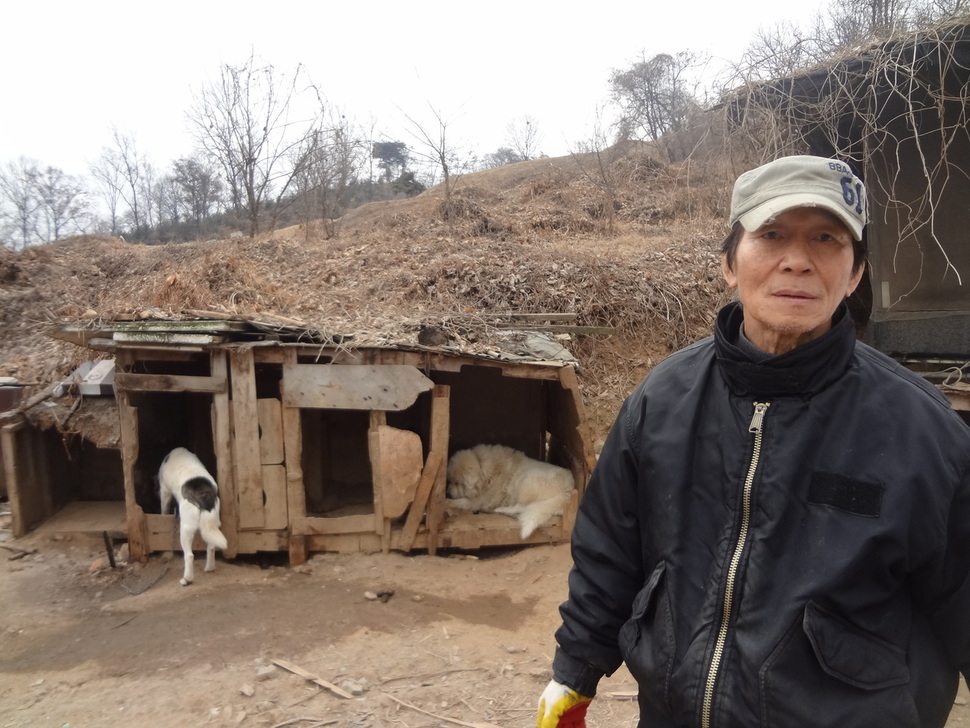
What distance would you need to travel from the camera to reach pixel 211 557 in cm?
583

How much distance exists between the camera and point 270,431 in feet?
19.4

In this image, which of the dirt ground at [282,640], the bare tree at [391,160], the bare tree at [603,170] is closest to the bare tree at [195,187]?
the bare tree at [391,160]

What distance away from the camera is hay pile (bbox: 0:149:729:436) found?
7.45m

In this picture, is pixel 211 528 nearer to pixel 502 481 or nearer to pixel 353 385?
pixel 353 385

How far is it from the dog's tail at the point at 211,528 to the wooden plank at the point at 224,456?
0.19 metres

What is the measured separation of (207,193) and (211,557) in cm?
2648

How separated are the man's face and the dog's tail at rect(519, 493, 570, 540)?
16.1 feet

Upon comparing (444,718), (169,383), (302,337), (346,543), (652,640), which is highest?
(302,337)

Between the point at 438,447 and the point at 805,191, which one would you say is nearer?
the point at 805,191

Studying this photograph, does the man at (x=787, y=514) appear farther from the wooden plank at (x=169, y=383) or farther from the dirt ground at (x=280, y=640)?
the wooden plank at (x=169, y=383)

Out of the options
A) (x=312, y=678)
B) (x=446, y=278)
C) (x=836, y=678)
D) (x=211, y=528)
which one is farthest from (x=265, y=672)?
(x=446, y=278)

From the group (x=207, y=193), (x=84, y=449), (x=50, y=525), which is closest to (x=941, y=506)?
(x=50, y=525)

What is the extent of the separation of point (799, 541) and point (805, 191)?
75 cm

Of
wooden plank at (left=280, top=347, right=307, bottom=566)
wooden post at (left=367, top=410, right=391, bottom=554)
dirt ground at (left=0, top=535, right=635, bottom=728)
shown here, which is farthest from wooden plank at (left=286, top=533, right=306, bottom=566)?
wooden post at (left=367, top=410, right=391, bottom=554)
